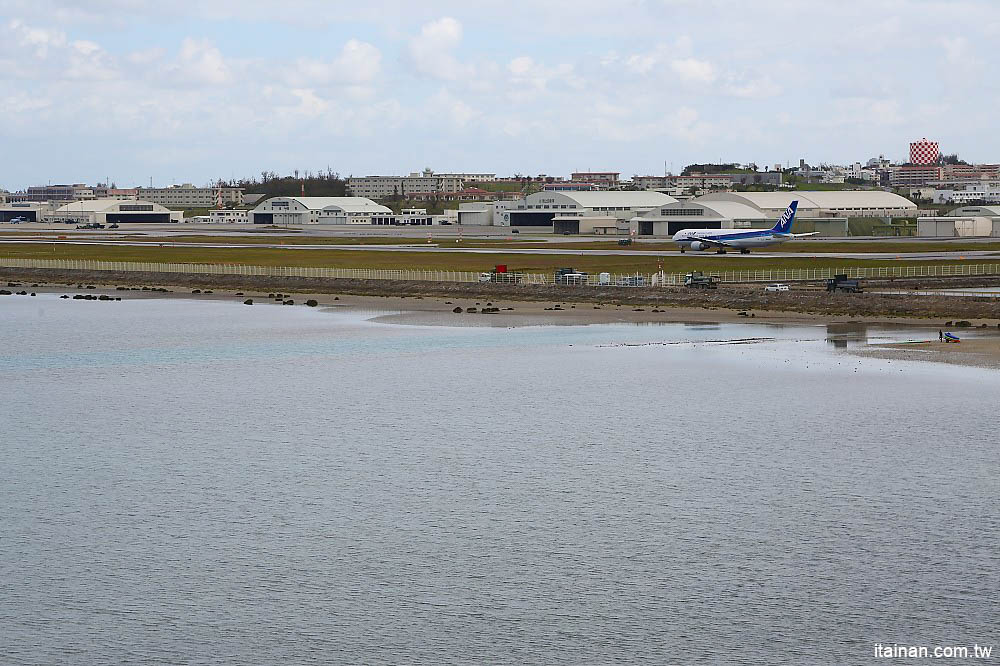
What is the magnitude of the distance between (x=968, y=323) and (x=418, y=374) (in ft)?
116

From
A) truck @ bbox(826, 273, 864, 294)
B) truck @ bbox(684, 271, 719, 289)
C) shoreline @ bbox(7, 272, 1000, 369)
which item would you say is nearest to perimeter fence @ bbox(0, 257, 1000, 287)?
truck @ bbox(684, 271, 719, 289)

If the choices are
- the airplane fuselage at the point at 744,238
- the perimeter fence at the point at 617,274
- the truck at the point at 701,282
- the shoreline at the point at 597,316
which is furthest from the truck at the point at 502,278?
the airplane fuselage at the point at 744,238

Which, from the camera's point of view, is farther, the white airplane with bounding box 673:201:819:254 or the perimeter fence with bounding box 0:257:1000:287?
the white airplane with bounding box 673:201:819:254

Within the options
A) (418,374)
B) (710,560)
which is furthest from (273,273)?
(710,560)

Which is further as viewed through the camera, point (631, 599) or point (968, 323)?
point (968, 323)

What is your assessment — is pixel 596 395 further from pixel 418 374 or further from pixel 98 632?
pixel 98 632

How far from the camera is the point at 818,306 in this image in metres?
87.2

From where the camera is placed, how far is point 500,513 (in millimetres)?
36438

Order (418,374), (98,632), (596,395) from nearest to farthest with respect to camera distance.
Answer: (98,632) → (596,395) → (418,374)

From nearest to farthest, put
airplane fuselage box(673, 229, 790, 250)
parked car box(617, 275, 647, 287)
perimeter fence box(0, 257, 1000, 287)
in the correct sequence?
A: parked car box(617, 275, 647, 287) → perimeter fence box(0, 257, 1000, 287) → airplane fuselage box(673, 229, 790, 250)

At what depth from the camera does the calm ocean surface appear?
2764cm

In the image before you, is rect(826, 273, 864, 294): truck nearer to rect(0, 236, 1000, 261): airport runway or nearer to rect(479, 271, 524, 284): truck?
rect(479, 271, 524, 284): truck

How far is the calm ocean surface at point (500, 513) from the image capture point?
27641 mm

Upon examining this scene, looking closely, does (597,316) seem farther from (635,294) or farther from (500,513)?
(500,513)
